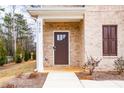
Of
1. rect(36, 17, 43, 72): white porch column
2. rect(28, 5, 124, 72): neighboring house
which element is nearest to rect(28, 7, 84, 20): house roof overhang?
rect(28, 5, 124, 72): neighboring house

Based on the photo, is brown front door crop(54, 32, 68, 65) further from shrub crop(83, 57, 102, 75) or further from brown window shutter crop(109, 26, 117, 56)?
brown window shutter crop(109, 26, 117, 56)

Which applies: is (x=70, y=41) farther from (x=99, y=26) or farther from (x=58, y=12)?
(x=58, y=12)

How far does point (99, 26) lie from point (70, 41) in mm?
3879

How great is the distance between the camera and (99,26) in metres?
19.5

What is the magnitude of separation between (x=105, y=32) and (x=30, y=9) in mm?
4394

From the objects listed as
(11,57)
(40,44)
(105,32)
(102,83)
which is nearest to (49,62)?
(40,44)

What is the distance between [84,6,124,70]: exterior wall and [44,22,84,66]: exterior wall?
293 centimetres

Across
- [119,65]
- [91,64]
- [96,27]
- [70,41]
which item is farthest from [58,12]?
[119,65]

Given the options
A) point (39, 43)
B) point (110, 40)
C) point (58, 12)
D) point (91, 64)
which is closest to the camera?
point (91, 64)

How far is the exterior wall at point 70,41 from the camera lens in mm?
22641

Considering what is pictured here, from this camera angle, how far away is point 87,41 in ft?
64.1

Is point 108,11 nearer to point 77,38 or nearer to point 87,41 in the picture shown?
point 87,41

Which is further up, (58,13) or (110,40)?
(58,13)

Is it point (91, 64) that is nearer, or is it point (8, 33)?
point (91, 64)
